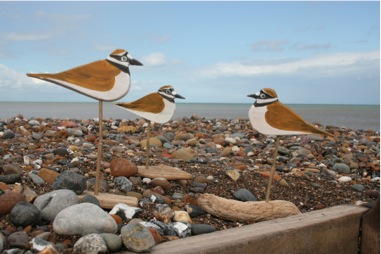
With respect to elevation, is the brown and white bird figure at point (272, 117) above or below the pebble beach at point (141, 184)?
above

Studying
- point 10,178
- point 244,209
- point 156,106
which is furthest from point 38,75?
point 244,209

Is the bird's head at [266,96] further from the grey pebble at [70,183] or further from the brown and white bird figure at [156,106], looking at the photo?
the grey pebble at [70,183]

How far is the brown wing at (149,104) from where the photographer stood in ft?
13.6

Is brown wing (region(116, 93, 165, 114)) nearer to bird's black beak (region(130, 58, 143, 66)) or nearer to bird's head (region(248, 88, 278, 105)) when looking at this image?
bird's black beak (region(130, 58, 143, 66))

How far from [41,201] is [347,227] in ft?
8.44

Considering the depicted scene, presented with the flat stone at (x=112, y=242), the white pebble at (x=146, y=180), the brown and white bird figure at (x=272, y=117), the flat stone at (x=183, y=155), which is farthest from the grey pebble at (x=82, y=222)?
the flat stone at (x=183, y=155)

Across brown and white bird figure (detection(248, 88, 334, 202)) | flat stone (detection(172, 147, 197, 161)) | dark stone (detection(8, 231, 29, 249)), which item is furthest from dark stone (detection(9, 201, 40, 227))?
flat stone (detection(172, 147, 197, 161))

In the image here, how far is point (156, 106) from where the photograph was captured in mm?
4281

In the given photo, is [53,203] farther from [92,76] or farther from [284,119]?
[284,119]

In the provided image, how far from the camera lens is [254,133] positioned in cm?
908

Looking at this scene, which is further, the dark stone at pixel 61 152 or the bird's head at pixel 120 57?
the dark stone at pixel 61 152

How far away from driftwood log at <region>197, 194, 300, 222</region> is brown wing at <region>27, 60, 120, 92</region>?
1.34 m

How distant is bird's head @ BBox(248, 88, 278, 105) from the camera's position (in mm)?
3598

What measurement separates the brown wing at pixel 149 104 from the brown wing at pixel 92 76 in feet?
2.40
